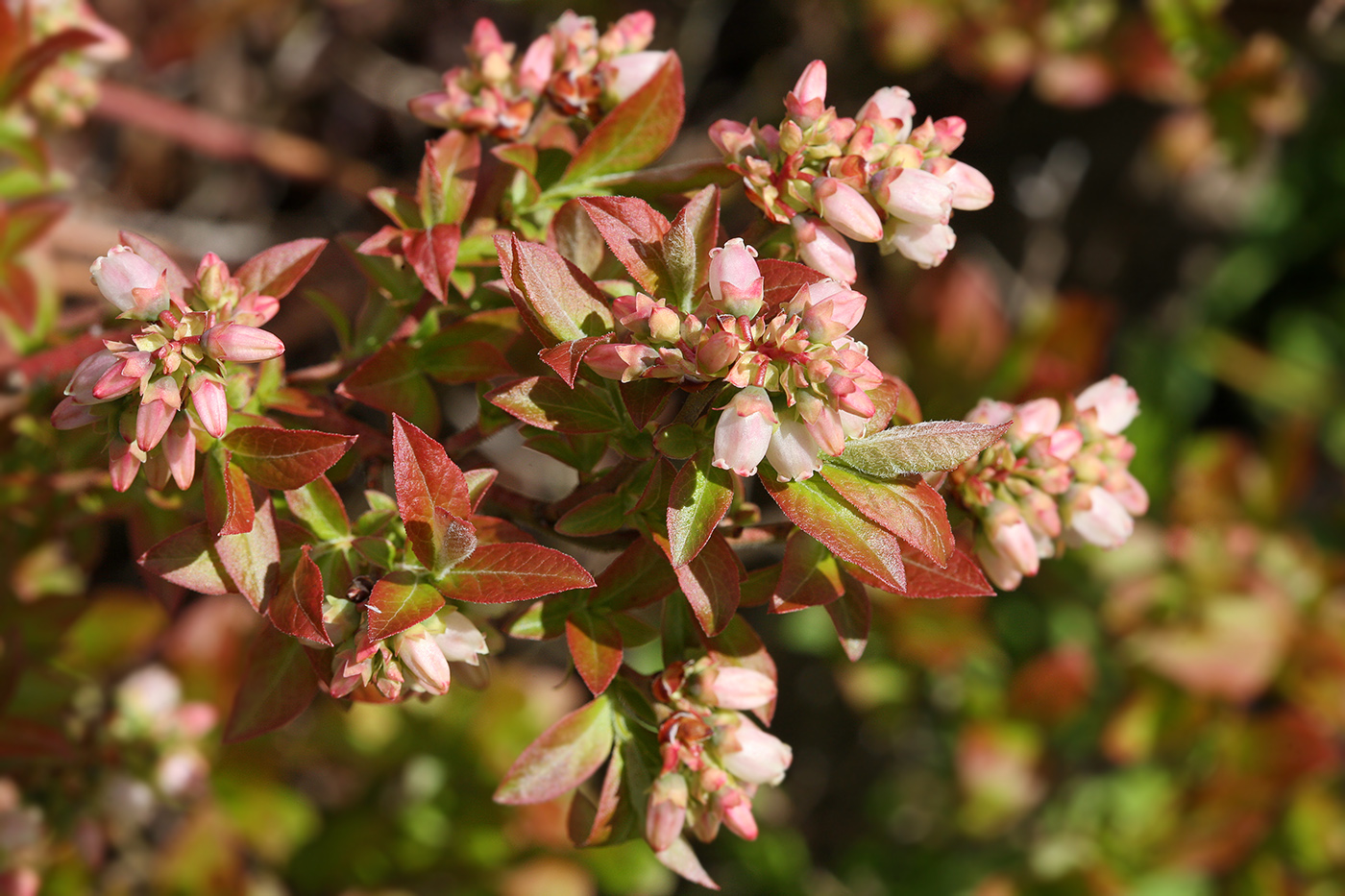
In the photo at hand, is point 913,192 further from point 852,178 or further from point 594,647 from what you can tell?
point 594,647

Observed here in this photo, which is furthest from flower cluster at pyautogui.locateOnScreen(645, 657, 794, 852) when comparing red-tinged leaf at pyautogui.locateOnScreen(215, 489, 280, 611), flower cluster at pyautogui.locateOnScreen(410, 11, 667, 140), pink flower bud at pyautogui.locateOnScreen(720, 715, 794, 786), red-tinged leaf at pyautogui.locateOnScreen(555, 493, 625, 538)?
flower cluster at pyautogui.locateOnScreen(410, 11, 667, 140)

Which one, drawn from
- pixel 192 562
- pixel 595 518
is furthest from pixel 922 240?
pixel 192 562

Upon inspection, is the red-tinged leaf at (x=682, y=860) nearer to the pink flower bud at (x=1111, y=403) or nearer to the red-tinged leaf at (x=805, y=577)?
the red-tinged leaf at (x=805, y=577)

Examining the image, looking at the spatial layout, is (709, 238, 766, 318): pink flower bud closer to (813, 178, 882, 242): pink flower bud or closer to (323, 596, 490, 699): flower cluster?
(813, 178, 882, 242): pink flower bud

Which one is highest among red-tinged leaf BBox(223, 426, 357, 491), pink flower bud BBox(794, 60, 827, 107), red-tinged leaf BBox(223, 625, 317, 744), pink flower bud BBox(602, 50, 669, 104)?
pink flower bud BBox(794, 60, 827, 107)

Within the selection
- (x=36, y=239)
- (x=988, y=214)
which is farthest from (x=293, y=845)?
(x=988, y=214)

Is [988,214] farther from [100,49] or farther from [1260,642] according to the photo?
[100,49]

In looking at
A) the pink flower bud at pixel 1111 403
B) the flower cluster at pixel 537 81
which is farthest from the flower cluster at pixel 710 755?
the flower cluster at pixel 537 81
